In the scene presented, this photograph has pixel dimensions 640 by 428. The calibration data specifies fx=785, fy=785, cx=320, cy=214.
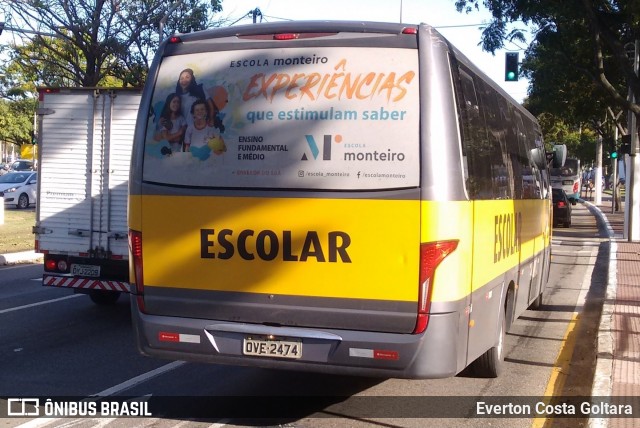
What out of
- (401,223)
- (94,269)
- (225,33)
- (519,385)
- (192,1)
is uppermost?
(192,1)

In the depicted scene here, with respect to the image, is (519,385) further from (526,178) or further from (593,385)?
(526,178)

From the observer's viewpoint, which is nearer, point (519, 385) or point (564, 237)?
point (519, 385)

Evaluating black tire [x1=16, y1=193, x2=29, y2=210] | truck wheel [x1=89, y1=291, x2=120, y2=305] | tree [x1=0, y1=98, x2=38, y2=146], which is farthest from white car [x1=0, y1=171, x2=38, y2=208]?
tree [x1=0, y1=98, x2=38, y2=146]

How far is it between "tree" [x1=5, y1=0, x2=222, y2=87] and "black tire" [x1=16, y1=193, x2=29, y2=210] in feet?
23.0

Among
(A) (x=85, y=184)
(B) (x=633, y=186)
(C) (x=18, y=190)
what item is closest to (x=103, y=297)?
(A) (x=85, y=184)

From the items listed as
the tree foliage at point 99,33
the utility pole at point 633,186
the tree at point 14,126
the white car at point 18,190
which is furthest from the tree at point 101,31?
the tree at point 14,126

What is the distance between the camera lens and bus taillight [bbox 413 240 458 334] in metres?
5.54

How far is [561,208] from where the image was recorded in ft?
104

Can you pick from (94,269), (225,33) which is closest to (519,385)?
(225,33)

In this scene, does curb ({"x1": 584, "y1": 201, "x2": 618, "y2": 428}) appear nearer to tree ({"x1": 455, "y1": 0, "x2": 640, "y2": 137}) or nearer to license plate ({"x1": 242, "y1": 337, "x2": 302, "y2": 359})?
license plate ({"x1": 242, "y1": 337, "x2": 302, "y2": 359})

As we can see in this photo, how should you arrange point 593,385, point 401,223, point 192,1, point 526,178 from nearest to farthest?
1. point 401,223
2. point 593,385
3. point 526,178
4. point 192,1

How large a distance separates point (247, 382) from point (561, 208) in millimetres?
26223

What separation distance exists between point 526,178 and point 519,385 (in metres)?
3.00

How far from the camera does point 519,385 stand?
7.79 metres
